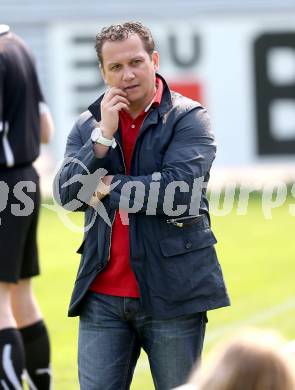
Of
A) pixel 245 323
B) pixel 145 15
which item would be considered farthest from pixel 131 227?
pixel 145 15

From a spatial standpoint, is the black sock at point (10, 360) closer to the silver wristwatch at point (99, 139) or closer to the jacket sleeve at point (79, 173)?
the jacket sleeve at point (79, 173)

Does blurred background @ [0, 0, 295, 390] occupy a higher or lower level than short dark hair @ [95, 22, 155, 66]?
lower

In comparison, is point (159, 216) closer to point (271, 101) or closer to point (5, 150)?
point (5, 150)

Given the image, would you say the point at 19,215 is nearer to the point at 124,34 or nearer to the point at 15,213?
the point at 15,213

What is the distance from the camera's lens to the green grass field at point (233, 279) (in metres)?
7.48

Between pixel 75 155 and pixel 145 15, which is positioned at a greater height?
pixel 75 155

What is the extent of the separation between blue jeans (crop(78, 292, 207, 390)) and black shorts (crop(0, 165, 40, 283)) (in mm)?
748

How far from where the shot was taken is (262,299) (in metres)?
8.90

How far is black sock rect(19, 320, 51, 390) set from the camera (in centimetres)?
559

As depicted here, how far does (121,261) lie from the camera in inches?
176

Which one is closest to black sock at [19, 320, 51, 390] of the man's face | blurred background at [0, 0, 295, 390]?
the man's face

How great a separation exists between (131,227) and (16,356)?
1.07 m

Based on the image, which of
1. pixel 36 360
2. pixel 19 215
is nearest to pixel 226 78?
pixel 36 360

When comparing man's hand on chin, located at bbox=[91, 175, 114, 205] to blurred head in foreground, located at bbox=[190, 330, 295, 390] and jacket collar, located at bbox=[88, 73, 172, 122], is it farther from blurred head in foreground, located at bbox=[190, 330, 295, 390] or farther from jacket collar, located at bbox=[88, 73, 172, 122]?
blurred head in foreground, located at bbox=[190, 330, 295, 390]
